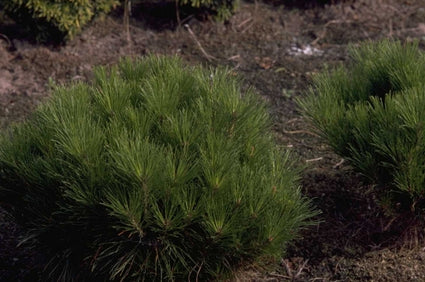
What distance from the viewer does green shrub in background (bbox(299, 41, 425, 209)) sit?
8.63ft

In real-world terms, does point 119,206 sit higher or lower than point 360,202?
higher

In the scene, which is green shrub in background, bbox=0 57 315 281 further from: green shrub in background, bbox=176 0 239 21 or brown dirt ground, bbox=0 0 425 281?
green shrub in background, bbox=176 0 239 21

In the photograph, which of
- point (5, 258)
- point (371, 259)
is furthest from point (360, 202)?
point (5, 258)

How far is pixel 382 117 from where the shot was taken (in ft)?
9.01

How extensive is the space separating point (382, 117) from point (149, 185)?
1000 millimetres

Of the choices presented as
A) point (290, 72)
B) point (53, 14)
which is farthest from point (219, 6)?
point (53, 14)

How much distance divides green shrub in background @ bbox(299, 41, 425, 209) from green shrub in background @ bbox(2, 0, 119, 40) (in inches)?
78.3

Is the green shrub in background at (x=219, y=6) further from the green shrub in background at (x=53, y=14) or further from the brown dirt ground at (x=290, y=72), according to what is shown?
the green shrub in background at (x=53, y=14)

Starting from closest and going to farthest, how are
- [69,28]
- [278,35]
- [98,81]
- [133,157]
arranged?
[133,157], [98,81], [69,28], [278,35]

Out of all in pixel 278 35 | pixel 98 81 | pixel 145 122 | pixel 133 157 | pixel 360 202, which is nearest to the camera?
pixel 133 157

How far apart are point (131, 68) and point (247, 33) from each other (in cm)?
231

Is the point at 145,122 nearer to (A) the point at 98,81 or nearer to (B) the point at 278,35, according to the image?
(A) the point at 98,81

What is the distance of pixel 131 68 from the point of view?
2957mm

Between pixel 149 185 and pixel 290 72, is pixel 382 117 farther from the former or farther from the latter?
pixel 290 72
